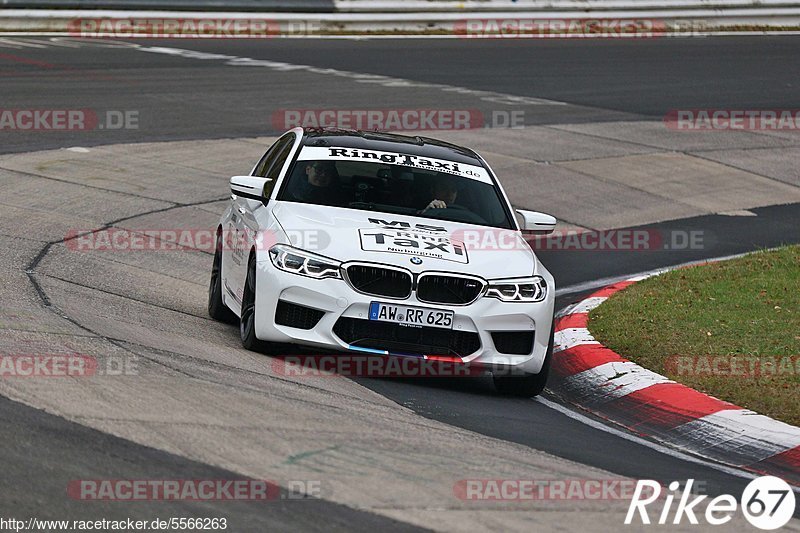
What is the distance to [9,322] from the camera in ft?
26.5

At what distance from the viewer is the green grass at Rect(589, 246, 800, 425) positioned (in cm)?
862

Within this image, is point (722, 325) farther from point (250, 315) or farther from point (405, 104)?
point (405, 104)

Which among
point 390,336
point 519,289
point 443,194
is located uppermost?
point 443,194

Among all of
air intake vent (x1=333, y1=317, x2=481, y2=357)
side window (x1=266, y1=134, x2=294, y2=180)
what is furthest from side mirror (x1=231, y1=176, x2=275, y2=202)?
air intake vent (x1=333, y1=317, x2=481, y2=357)

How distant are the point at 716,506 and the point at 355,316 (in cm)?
277

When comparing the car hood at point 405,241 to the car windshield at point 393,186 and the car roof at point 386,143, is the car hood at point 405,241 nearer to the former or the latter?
the car windshield at point 393,186

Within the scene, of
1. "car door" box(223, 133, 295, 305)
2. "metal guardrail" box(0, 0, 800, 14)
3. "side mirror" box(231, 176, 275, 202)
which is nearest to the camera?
"car door" box(223, 133, 295, 305)

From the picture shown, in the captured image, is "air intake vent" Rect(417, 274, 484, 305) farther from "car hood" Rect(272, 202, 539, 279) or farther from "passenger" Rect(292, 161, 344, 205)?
"passenger" Rect(292, 161, 344, 205)

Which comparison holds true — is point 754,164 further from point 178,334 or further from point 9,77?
point 178,334

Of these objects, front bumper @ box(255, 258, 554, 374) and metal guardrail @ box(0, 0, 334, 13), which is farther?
metal guardrail @ box(0, 0, 334, 13)

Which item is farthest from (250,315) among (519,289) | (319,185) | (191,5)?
(191,5)

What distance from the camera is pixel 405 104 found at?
21.6 meters

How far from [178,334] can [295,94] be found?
43.6 feet

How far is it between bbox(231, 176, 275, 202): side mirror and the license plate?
1.57 m
